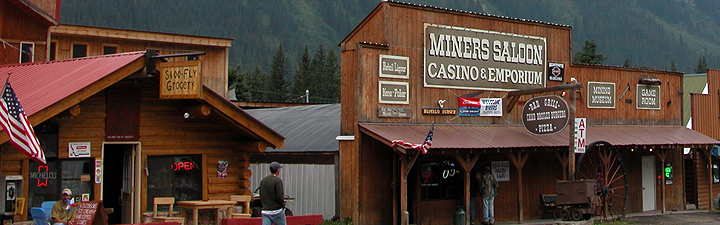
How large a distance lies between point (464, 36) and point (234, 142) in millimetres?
8234

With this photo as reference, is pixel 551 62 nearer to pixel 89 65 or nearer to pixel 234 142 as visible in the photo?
pixel 234 142

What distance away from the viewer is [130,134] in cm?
1498

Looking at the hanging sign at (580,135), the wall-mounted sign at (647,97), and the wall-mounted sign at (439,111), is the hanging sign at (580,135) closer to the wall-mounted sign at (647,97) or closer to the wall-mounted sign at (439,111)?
the wall-mounted sign at (439,111)

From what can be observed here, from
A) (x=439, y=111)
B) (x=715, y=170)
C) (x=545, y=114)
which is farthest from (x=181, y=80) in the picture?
(x=715, y=170)

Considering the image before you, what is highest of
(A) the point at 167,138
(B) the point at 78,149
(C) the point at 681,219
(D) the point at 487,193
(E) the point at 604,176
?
(A) the point at 167,138

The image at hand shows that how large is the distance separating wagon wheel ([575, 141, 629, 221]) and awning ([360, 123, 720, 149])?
675 mm

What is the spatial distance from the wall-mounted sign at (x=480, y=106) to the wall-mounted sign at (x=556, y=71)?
243 cm

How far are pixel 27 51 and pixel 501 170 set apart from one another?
42.9ft

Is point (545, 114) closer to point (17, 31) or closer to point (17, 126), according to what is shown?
point (17, 31)

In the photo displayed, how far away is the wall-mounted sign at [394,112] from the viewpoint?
20062 millimetres

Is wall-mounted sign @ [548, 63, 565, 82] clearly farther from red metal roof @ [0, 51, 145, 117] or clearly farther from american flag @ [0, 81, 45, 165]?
american flag @ [0, 81, 45, 165]

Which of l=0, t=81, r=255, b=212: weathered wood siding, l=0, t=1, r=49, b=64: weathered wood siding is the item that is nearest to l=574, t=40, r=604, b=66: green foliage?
l=0, t=1, r=49, b=64: weathered wood siding

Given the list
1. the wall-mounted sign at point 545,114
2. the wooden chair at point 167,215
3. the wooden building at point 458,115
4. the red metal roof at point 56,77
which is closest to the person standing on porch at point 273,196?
the wooden chair at point 167,215

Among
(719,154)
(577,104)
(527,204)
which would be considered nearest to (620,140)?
(577,104)
